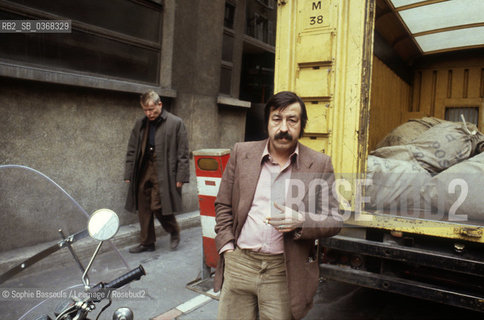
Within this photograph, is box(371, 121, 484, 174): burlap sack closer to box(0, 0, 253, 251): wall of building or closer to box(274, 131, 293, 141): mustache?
box(274, 131, 293, 141): mustache

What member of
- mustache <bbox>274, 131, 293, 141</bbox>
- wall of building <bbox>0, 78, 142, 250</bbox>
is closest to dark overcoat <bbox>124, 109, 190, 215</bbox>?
wall of building <bbox>0, 78, 142, 250</bbox>

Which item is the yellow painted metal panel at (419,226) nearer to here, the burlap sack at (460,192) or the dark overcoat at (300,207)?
the burlap sack at (460,192)

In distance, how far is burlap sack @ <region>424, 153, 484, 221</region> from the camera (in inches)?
105

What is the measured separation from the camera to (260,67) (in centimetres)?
914

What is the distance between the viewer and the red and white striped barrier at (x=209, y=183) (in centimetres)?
331

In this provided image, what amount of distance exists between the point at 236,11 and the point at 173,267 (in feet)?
17.2

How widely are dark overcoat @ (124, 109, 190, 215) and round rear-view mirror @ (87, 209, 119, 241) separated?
119 inches

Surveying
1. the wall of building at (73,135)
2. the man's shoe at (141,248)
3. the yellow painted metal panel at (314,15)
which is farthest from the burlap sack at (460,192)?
the wall of building at (73,135)

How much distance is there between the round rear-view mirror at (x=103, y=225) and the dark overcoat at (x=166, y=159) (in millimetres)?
3020

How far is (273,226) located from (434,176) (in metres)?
2.02

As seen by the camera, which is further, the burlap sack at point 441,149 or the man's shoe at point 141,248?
the man's shoe at point 141,248

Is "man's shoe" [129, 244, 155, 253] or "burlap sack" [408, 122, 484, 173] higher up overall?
"burlap sack" [408, 122, 484, 173]

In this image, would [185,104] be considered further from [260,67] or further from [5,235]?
[5,235]

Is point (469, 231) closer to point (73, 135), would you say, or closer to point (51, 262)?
point (51, 262)
